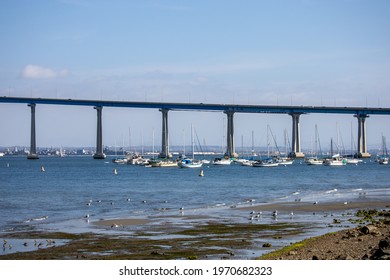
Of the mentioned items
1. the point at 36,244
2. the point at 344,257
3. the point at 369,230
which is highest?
the point at 344,257

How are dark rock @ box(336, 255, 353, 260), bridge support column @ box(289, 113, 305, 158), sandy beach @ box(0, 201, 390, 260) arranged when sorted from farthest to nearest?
bridge support column @ box(289, 113, 305, 158)
sandy beach @ box(0, 201, 390, 260)
dark rock @ box(336, 255, 353, 260)

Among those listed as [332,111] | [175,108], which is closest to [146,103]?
[175,108]

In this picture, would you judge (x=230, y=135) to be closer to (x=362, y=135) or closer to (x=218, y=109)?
(x=218, y=109)

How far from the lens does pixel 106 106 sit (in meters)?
158

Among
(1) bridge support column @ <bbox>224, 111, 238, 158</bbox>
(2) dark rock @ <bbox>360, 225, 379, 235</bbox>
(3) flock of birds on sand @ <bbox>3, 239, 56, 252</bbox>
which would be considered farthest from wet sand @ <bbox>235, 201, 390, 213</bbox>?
(1) bridge support column @ <bbox>224, 111, 238, 158</bbox>

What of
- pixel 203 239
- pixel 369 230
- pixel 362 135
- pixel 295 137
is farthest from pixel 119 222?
pixel 362 135

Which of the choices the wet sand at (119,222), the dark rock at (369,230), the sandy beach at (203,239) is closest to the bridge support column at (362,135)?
the sandy beach at (203,239)

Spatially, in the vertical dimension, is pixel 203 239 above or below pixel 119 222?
above

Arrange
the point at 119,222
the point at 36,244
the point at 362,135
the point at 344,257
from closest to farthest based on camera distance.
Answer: the point at 344,257
the point at 36,244
the point at 119,222
the point at 362,135

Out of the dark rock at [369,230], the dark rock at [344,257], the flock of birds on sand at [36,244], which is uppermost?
the dark rock at [344,257]

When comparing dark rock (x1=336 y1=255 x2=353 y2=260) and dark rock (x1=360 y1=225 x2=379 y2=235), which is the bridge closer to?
dark rock (x1=360 y1=225 x2=379 y2=235)

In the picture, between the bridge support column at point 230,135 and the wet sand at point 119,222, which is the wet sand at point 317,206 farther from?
the bridge support column at point 230,135
